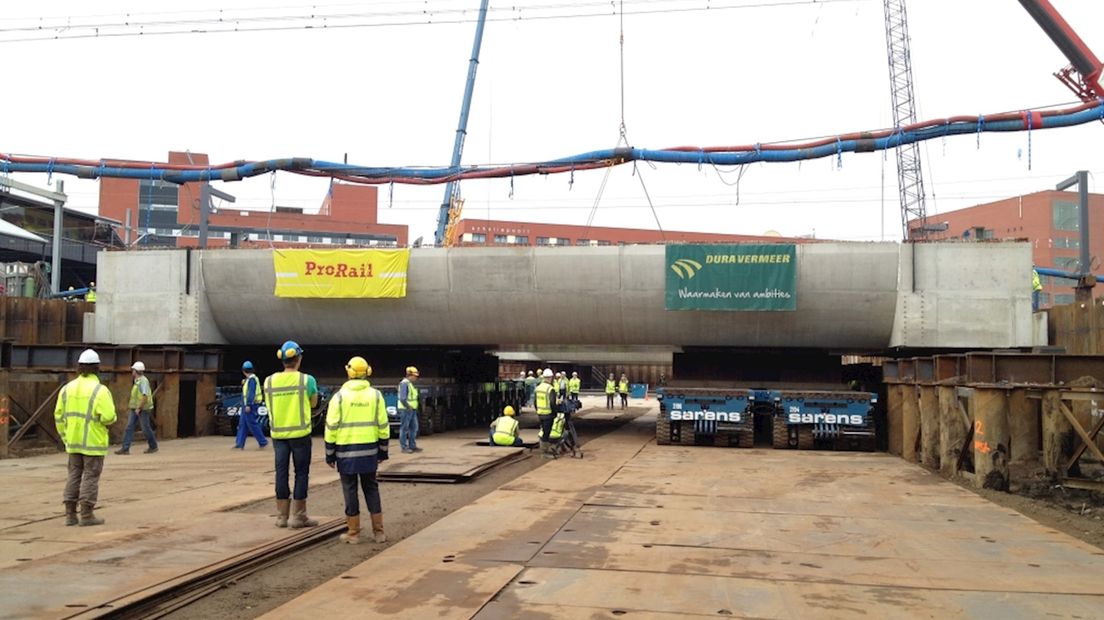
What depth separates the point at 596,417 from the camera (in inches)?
1361

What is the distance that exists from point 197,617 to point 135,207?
85118 millimetres

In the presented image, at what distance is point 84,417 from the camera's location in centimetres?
870

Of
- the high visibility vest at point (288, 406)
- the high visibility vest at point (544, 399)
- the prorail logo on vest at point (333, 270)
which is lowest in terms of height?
the high visibility vest at point (544, 399)

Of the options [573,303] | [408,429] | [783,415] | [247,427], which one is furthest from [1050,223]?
[247,427]

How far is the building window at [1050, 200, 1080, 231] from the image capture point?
2881 inches

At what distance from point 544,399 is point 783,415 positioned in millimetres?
7173

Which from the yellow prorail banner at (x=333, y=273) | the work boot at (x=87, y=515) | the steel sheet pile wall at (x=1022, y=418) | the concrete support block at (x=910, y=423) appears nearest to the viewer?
the work boot at (x=87, y=515)

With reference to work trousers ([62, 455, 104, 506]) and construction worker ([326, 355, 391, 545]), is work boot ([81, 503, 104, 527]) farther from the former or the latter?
construction worker ([326, 355, 391, 545])

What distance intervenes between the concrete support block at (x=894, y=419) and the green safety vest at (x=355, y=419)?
14.5 meters

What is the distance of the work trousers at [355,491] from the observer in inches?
319

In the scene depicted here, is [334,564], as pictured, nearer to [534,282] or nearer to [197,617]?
[197,617]

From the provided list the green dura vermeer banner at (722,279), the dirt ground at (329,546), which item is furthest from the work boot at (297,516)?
the green dura vermeer banner at (722,279)

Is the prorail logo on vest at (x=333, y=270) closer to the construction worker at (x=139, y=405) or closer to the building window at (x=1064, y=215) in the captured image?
the construction worker at (x=139, y=405)

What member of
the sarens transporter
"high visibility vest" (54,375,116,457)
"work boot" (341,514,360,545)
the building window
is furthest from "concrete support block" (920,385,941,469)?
the building window
